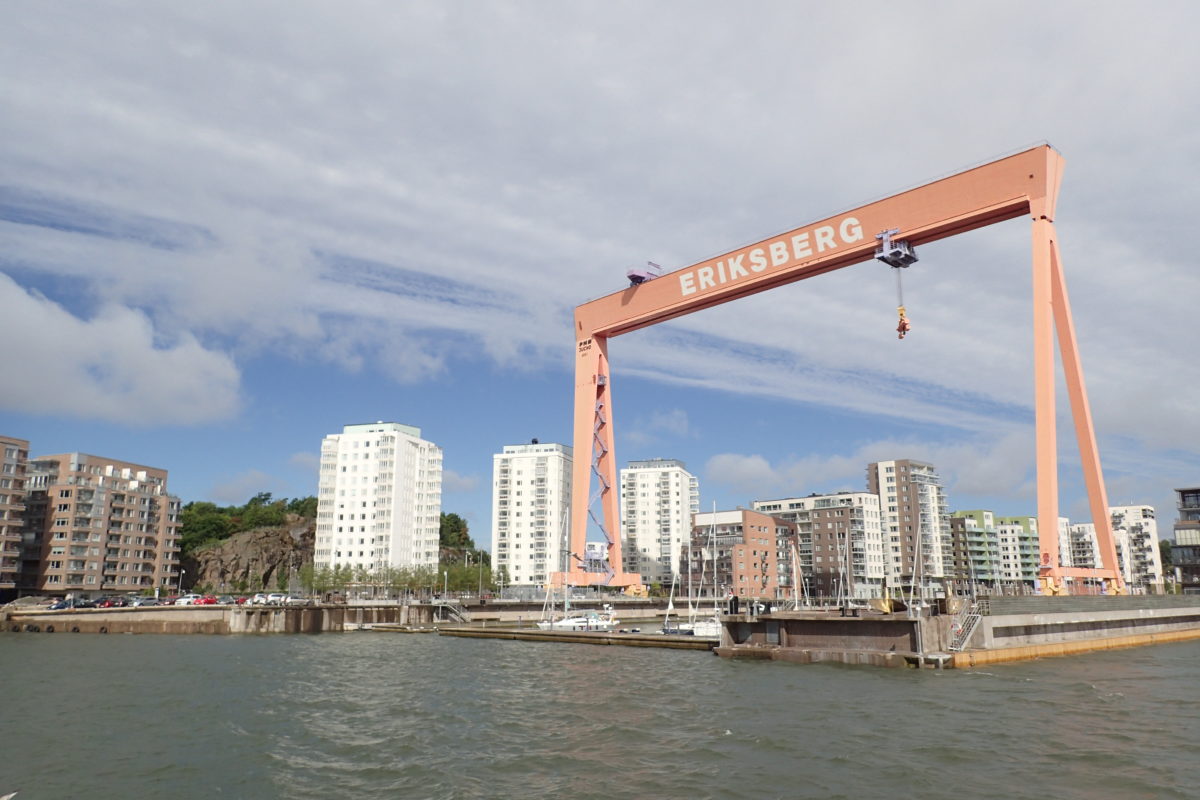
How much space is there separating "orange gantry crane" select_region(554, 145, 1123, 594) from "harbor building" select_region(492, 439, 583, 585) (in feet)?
195

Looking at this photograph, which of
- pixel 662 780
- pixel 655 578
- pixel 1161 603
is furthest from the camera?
pixel 655 578

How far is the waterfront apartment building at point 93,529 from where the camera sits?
7912cm

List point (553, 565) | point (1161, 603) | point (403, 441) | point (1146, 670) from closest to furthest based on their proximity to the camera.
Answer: point (1146, 670) < point (1161, 603) < point (403, 441) < point (553, 565)

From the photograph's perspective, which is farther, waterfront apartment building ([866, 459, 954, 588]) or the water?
waterfront apartment building ([866, 459, 954, 588])

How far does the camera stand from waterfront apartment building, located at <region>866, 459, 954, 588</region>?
108 metres

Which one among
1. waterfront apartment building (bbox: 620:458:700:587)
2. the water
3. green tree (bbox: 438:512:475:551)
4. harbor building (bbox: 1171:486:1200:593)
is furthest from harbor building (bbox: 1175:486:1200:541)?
green tree (bbox: 438:512:475:551)

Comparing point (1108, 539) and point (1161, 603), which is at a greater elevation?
point (1108, 539)

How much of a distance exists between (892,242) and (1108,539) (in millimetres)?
14418

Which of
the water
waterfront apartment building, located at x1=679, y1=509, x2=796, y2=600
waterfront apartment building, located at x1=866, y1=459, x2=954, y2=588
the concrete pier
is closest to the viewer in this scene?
the water

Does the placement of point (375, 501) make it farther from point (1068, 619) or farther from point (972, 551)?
point (972, 551)

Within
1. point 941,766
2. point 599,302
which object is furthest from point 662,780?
point 599,302

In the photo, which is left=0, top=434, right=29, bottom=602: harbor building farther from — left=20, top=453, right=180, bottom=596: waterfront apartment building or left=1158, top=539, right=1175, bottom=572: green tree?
left=1158, top=539, right=1175, bottom=572: green tree

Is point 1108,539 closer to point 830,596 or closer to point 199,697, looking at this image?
point 199,697

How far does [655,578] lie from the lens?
118m
